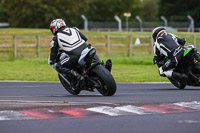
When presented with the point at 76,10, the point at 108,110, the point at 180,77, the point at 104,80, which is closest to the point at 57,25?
the point at 104,80

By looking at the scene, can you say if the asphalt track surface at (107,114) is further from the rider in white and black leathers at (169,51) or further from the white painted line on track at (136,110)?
the rider in white and black leathers at (169,51)

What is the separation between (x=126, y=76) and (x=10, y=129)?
14.1 metres

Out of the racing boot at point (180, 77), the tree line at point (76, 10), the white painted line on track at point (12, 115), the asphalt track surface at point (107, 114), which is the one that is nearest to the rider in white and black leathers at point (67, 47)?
the asphalt track surface at point (107, 114)

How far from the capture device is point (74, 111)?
11062 millimetres

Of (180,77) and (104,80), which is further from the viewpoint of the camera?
(180,77)

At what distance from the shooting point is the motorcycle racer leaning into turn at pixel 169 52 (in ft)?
53.5

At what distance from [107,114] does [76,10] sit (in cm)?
8340

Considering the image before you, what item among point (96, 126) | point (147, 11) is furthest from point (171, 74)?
point (147, 11)

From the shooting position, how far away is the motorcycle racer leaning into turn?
16312mm

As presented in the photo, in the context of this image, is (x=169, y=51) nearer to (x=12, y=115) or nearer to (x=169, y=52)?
(x=169, y=52)

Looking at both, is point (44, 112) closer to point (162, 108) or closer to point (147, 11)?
point (162, 108)

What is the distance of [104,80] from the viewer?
45.3 feet

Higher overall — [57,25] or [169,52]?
[57,25]

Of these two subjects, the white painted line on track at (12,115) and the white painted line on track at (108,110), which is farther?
the white painted line on track at (108,110)
